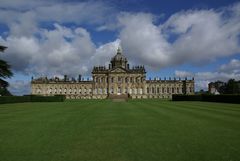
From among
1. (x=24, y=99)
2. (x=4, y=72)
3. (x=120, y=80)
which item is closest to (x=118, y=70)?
(x=120, y=80)

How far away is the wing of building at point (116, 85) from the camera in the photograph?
4289 inches

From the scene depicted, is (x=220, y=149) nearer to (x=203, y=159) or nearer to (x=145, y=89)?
(x=203, y=159)

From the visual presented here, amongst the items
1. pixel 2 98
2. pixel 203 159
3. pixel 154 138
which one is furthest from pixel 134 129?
pixel 2 98

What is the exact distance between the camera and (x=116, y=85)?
108750 mm

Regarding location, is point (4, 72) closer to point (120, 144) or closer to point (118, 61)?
point (120, 144)

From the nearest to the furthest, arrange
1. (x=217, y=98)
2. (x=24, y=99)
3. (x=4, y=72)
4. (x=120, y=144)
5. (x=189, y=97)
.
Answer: (x=120, y=144) → (x=4, y=72) → (x=217, y=98) → (x=24, y=99) → (x=189, y=97)

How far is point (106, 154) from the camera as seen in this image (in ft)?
26.5

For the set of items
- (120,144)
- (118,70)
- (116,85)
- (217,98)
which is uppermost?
(118,70)

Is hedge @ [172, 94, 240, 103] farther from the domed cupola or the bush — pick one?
the domed cupola

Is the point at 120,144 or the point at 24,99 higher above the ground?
the point at 24,99

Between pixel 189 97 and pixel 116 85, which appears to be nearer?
pixel 189 97

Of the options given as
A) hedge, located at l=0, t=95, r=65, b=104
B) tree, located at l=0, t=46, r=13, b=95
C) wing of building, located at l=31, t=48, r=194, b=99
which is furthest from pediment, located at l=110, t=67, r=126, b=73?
tree, located at l=0, t=46, r=13, b=95

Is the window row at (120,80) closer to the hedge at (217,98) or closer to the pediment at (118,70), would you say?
the pediment at (118,70)

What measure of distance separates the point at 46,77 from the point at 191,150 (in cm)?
11563
